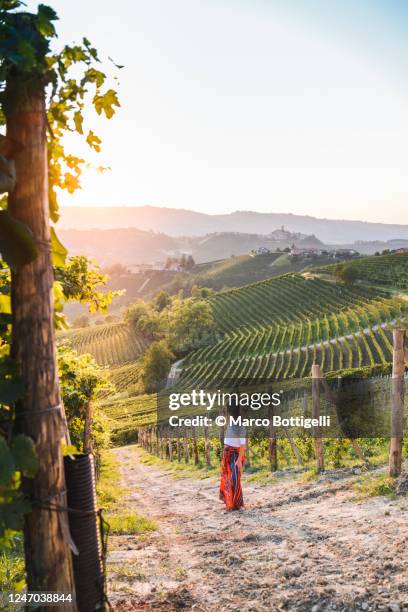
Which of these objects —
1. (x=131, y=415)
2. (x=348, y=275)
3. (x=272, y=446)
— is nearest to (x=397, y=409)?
(x=272, y=446)

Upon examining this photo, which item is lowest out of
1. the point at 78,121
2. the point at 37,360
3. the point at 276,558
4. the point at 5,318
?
the point at 276,558

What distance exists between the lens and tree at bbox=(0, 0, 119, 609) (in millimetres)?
2500

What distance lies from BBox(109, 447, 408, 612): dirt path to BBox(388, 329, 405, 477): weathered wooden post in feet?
2.66

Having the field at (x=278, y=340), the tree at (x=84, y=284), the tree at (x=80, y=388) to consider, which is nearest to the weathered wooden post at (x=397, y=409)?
the tree at (x=84, y=284)

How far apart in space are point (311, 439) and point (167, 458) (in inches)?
417

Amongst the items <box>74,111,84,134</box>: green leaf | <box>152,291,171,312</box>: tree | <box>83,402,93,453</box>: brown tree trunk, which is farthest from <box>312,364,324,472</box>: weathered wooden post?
<box>152,291,171,312</box>: tree

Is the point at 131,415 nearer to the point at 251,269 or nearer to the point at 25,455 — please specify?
the point at 25,455

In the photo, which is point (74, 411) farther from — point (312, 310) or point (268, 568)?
point (312, 310)

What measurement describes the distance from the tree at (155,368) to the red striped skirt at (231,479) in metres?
57.6

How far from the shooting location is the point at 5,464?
2.28 metres

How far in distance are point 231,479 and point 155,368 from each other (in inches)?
2351

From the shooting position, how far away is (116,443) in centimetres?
4188

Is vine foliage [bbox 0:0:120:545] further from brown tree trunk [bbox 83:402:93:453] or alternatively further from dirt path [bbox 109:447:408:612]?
brown tree trunk [bbox 83:402:93:453]

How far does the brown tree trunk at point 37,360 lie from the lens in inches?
102
